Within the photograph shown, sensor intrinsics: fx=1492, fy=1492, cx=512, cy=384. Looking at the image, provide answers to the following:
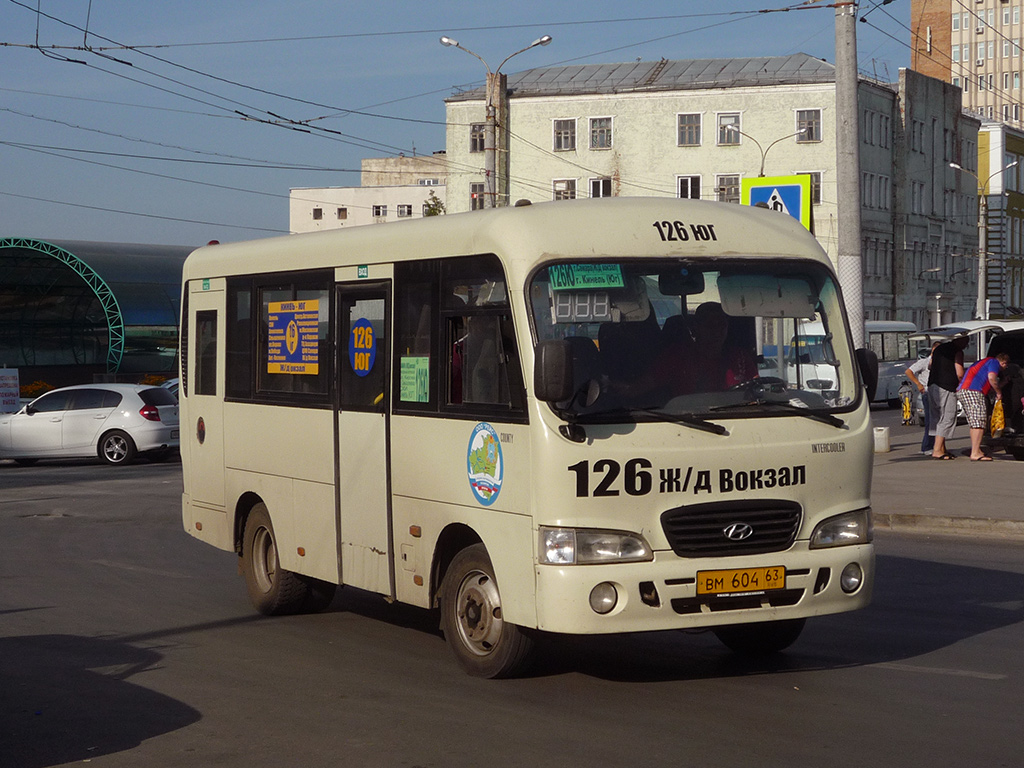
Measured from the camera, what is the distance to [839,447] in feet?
25.2

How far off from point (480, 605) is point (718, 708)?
1.39 meters

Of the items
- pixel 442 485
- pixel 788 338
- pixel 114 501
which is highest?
pixel 788 338

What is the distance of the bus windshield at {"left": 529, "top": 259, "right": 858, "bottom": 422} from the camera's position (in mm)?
7418

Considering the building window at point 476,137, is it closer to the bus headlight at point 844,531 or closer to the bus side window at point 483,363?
the bus side window at point 483,363

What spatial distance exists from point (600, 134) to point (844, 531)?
226 feet

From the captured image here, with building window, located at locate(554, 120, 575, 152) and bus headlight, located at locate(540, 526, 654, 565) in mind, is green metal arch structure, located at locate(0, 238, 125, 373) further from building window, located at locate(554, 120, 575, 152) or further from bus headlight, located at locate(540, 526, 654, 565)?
bus headlight, located at locate(540, 526, 654, 565)

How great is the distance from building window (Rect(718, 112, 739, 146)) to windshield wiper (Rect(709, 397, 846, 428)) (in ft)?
220

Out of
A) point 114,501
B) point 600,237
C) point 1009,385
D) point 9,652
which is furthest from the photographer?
point 1009,385

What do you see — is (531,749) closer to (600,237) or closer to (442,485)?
(442,485)

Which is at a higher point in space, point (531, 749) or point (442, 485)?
point (442, 485)

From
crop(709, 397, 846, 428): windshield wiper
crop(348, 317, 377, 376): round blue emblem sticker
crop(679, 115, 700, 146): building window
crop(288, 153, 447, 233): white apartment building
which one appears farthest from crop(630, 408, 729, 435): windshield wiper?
crop(288, 153, 447, 233): white apartment building

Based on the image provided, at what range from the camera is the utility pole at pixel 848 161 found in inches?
734

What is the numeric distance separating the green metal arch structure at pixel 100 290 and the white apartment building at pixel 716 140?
24.2 meters

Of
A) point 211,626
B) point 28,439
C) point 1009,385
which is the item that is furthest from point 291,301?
point 28,439
